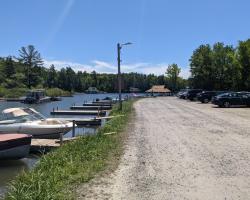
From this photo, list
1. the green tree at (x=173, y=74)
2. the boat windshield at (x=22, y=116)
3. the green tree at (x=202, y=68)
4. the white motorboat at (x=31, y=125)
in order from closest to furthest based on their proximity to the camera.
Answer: the white motorboat at (x=31, y=125) → the boat windshield at (x=22, y=116) → the green tree at (x=202, y=68) → the green tree at (x=173, y=74)

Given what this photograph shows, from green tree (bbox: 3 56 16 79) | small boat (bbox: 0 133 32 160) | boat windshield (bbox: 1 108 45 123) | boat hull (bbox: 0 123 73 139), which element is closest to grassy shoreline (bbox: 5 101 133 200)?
small boat (bbox: 0 133 32 160)

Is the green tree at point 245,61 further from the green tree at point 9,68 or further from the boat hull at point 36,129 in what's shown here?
the green tree at point 9,68

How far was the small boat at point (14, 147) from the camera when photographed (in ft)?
55.4

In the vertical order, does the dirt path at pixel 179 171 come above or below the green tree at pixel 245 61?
below

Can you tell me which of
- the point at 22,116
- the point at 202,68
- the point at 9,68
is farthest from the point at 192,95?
the point at 9,68

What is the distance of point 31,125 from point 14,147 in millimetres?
6683

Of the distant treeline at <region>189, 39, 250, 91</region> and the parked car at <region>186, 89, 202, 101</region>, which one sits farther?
the parked car at <region>186, 89, 202, 101</region>

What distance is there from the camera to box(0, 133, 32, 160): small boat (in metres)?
16.9

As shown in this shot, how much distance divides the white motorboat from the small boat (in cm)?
570

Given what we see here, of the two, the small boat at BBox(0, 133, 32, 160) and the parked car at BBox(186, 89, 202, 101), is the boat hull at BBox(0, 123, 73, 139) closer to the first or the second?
the small boat at BBox(0, 133, 32, 160)

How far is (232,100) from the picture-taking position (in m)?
45.8

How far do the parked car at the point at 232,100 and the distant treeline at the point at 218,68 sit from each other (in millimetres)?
18699

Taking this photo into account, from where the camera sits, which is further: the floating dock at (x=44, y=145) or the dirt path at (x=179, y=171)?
the floating dock at (x=44, y=145)

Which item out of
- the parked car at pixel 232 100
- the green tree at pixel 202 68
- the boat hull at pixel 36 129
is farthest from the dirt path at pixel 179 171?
the green tree at pixel 202 68
